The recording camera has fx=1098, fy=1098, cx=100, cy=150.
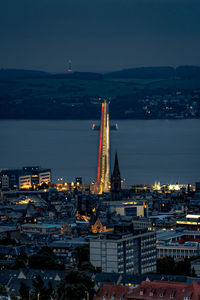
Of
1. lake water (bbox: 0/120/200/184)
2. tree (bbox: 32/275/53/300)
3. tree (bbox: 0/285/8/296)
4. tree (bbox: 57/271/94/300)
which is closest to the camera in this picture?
tree (bbox: 57/271/94/300)

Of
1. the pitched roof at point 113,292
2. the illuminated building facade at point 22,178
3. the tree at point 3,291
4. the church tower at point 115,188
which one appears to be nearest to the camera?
the pitched roof at point 113,292

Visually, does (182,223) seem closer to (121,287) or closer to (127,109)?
(121,287)

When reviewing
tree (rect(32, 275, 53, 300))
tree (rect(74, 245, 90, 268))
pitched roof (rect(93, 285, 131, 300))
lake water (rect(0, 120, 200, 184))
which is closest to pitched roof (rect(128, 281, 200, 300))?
pitched roof (rect(93, 285, 131, 300))

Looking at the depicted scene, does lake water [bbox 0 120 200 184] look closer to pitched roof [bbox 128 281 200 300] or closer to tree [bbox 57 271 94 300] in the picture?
tree [bbox 57 271 94 300]

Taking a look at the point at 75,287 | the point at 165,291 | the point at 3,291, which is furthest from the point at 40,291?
the point at 165,291

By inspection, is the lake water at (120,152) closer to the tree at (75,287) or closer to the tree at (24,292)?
the tree at (24,292)

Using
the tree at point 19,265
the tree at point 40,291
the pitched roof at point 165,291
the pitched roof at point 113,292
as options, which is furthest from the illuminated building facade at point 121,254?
the pitched roof at point 165,291

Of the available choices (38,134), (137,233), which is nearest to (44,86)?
(38,134)
